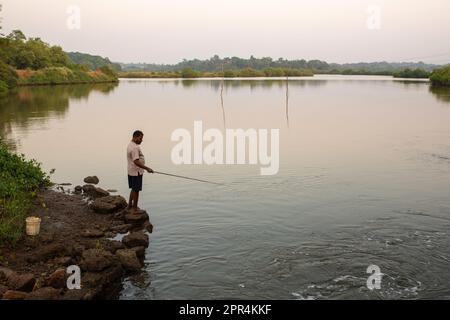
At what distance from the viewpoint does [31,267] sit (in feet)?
27.4

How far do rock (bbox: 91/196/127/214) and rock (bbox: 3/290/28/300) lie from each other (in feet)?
15.7

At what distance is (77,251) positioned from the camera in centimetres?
905

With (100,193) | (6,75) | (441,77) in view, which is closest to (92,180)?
(100,193)

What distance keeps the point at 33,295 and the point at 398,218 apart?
8688 millimetres

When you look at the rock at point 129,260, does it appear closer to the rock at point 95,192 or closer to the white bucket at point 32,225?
the white bucket at point 32,225

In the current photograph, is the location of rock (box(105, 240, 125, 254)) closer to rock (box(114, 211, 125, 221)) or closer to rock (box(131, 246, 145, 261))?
rock (box(131, 246, 145, 261))

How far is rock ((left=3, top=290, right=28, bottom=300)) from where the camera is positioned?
702 centimetres

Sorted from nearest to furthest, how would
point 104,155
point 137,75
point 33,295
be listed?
point 33,295, point 104,155, point 137,75

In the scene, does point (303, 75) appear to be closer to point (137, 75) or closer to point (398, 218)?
point (137, 75)

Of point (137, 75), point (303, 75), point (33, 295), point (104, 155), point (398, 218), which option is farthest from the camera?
point (303, 75)

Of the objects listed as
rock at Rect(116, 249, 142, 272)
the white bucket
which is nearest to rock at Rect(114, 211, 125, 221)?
the white bucket

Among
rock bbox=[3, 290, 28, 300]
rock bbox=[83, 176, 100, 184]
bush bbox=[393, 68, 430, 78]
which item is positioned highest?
bush bbox=[393, 68, 430, 78]
